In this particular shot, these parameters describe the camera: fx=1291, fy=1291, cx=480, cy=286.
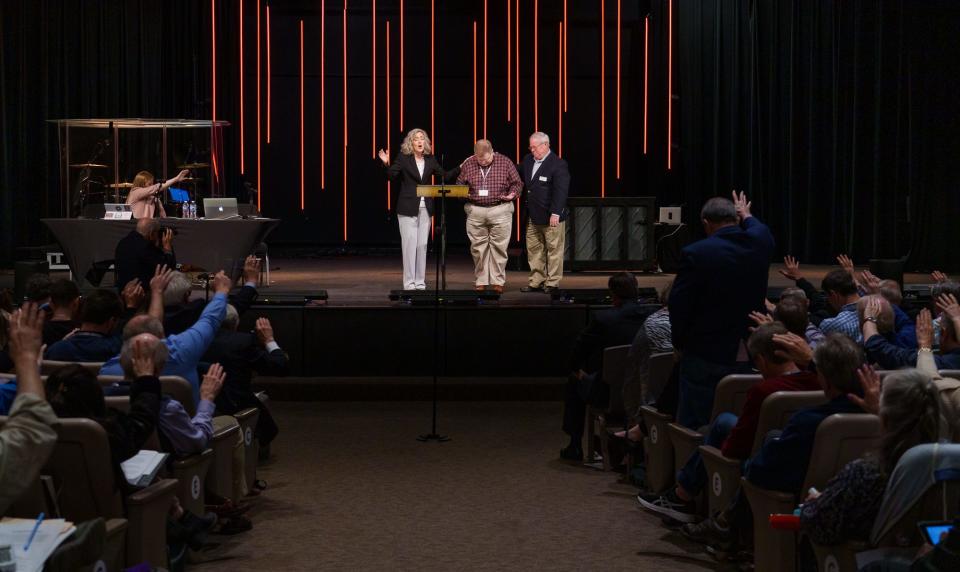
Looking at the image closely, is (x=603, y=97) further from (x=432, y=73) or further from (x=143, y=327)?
(x=143, y=327)

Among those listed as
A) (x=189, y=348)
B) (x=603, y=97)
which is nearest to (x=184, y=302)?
(x=189, y=348)

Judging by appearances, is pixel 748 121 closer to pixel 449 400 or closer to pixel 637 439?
pixel 449 400

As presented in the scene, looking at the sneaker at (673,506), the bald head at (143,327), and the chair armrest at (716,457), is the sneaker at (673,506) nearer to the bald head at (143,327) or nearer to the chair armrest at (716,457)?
the chair armrest at (716,457)

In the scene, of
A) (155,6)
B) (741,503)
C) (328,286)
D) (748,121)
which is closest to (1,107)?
(155,6)

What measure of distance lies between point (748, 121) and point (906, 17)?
7.95ft

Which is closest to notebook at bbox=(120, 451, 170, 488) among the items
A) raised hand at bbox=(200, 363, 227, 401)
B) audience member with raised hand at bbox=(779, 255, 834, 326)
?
raised hand at bbox=(200, 363, 227, 401)

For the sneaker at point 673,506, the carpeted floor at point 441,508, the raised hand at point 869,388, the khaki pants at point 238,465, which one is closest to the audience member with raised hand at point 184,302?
the khaki pants at point 238,465

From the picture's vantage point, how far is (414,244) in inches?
404

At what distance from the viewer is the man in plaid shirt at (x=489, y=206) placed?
33.7 ft

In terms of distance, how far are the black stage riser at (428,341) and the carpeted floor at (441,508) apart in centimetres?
107

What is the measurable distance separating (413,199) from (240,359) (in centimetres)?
453

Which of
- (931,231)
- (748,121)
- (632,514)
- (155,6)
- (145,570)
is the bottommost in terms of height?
(632,514)

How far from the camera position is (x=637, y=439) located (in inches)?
235

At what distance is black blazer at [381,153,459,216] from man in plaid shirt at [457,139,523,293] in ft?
0.64
